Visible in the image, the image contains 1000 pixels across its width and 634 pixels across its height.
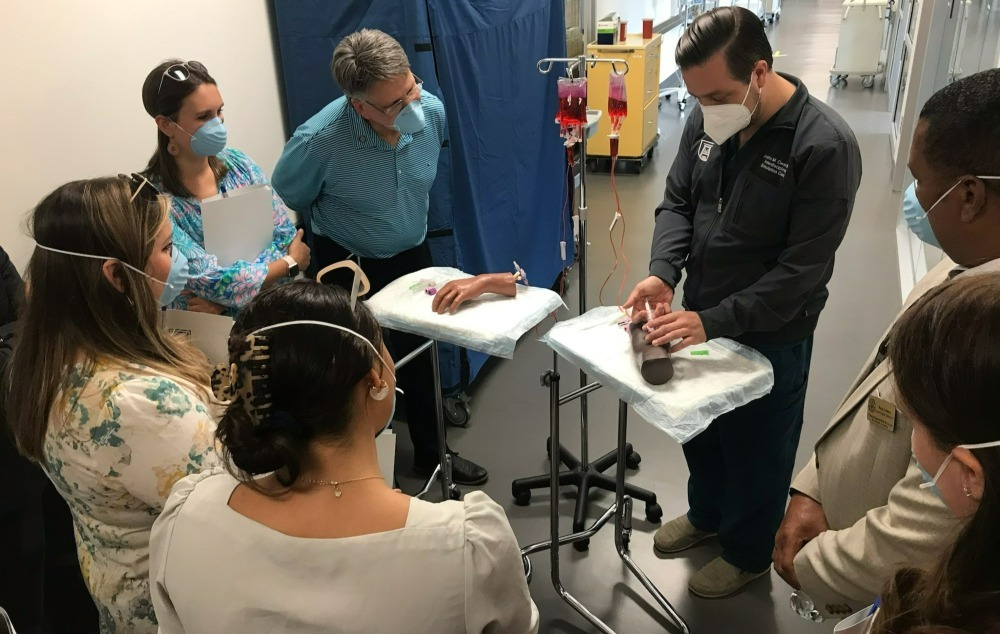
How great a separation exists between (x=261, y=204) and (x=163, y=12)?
0.84 m

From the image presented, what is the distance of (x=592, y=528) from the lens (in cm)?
240

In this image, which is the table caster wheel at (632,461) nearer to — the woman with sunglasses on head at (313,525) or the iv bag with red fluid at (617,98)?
the iv bag with red fluid at (617,98)

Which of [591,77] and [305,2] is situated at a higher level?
[305,2]

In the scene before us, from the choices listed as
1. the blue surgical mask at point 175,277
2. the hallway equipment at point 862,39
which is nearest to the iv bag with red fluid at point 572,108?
the blue surgical mask at point 175,277

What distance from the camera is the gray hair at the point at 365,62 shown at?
2.10 metres

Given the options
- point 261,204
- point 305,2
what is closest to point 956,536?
point 261,204

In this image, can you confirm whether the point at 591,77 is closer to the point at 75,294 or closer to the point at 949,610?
the point at 75,294

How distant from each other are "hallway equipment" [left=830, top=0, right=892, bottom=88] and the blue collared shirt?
7601 millimetres

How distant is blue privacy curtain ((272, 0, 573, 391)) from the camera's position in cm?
267

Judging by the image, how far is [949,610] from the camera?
30.7 inches

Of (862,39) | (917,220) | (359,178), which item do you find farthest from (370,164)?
(862,39)

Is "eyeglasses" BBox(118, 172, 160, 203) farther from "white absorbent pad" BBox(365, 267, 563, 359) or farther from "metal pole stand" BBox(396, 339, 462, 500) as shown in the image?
"metal pole stand" BBox(396, 339, 462, 500)

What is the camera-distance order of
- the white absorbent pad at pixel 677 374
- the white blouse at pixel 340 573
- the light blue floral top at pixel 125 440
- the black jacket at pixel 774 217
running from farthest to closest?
the black jacket at pixel 774 217, the white absorbent pad at pixel 677 374, the light blue floral top at pixel 125 440, the white blouse at pixel 340 573

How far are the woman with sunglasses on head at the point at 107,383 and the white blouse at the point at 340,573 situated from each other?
0.27 metres
